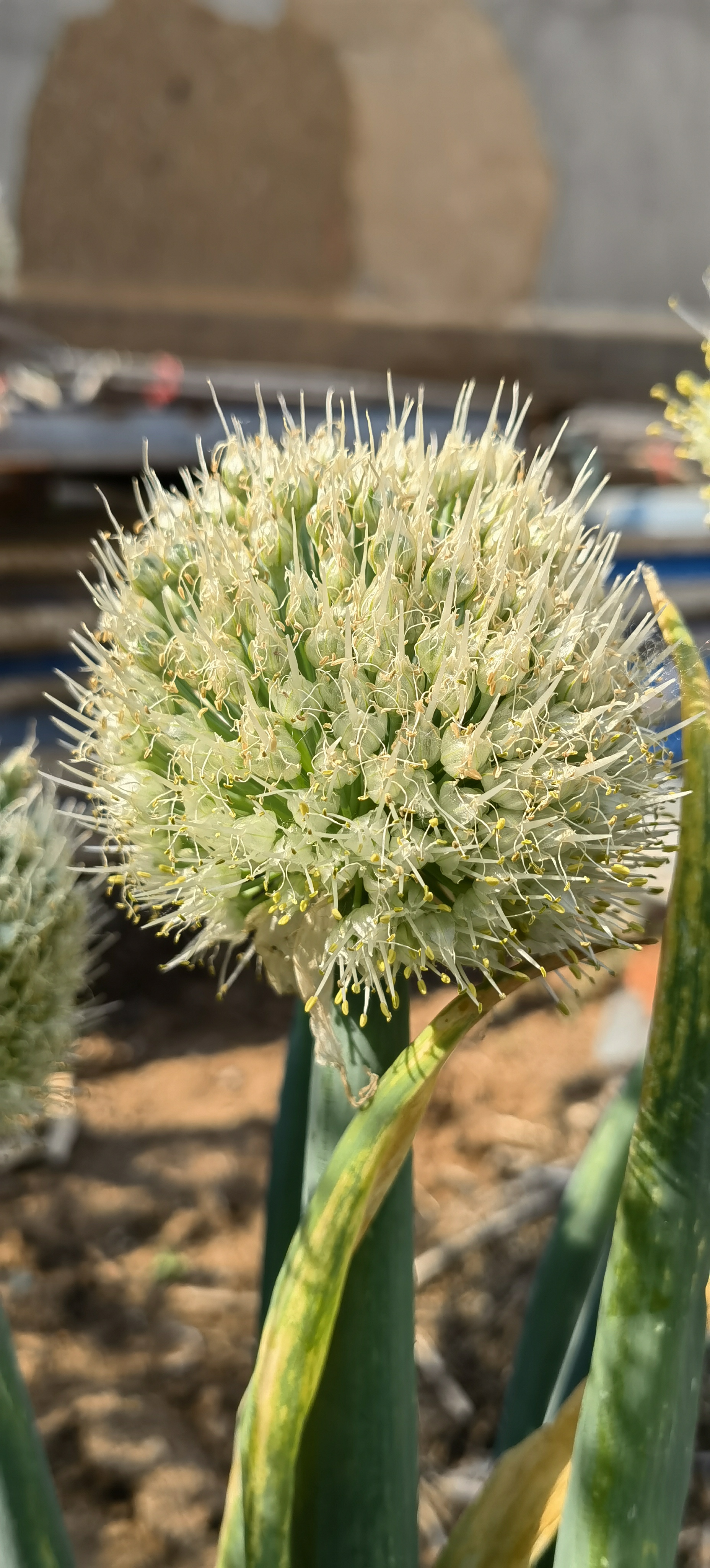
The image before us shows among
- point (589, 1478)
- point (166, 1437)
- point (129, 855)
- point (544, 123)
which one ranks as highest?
point (544, 123)

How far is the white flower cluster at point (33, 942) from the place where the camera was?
0.71 metres

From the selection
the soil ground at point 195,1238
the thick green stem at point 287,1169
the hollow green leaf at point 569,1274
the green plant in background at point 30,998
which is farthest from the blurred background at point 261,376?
the green plant in background at point 30,998

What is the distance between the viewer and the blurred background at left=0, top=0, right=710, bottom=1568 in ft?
4.72

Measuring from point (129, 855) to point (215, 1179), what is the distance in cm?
137

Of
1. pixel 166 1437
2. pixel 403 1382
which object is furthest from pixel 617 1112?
pixel 166 1437

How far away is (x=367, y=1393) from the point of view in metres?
0.58

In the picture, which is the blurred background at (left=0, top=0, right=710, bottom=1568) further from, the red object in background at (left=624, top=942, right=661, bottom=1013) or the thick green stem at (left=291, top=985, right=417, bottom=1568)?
the thick green stem at (left=291, top=985, right=417, bottom=1568)

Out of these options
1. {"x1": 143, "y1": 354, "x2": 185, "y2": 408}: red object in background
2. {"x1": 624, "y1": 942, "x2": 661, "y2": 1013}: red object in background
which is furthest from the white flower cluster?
{"x1": 143, "y1": 354, "x2": 185, "y2": 408}: red object in background

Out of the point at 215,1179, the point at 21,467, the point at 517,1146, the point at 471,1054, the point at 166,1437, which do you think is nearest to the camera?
the point at 166,1437

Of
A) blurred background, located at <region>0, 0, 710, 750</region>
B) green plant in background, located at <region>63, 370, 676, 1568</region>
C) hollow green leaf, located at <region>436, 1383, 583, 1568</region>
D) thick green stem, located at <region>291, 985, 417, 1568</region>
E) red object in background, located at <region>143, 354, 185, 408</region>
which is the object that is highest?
blurred background, located at <region>0, 0, 710, 750</region>

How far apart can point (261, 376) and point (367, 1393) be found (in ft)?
10.0

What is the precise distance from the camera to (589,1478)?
508 millimetres

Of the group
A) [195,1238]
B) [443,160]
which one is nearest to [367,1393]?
[195,1238]

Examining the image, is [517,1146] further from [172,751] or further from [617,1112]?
[172,751]
